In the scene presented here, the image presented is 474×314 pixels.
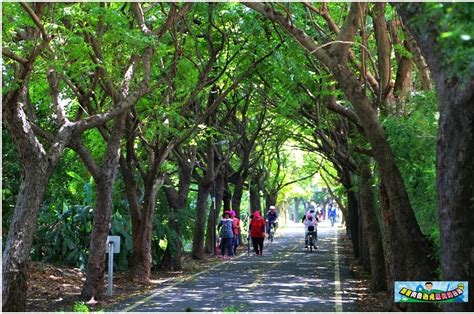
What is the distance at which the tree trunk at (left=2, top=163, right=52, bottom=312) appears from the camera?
12.2m

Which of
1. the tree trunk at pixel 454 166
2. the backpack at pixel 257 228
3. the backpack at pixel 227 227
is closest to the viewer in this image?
the tree trunk at pixel 454 166

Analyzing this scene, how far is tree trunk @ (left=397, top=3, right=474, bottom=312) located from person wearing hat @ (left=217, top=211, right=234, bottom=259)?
66.5ft

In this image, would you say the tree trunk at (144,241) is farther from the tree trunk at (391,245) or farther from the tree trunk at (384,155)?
the tree trunk at (384,155)

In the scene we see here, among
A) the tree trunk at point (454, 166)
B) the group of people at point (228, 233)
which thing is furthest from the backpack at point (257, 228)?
the tree trunk at point (454, 166)

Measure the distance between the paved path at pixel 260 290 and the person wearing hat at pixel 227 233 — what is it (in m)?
2.35

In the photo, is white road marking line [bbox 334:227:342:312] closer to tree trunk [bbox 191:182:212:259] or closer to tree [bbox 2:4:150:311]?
tree trunk [bbox 191:182:212:259]

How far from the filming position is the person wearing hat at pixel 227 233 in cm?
2791

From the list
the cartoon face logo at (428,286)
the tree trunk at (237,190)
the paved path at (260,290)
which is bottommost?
the paved path at (260,290)

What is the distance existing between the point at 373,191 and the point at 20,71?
861 cm

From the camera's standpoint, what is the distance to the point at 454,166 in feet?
25.0

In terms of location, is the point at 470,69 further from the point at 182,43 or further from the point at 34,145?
the point at 182,43

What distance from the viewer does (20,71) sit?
12.1 m

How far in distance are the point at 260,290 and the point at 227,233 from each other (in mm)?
11379

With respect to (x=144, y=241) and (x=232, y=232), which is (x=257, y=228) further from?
(x=144, y=241)
